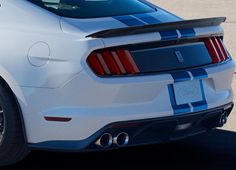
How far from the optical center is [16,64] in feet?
17.3

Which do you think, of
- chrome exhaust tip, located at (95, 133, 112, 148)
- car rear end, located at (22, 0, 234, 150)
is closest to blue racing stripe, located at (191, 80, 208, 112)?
car rear end, located at (22, 0, 234, 150)

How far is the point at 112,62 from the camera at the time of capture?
16.9ft

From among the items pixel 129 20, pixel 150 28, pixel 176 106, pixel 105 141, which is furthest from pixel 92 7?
pixel 105 141

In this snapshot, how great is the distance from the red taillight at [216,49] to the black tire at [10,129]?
145 cm

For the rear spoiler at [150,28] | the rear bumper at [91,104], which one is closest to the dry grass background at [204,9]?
the rear spoiler at [150,28]

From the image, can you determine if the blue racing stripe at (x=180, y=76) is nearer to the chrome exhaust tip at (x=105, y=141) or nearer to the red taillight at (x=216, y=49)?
the red taillight at (x=216, y=49)

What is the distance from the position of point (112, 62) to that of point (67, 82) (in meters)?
0.32

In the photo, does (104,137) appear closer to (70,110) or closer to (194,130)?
(70,110)

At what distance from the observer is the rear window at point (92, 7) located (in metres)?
5.58

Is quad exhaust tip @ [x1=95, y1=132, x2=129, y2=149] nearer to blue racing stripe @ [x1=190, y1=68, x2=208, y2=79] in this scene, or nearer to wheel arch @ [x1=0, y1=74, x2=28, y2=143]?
wheel arch @ [x1=0, y1=74, x2=28, y2=143]

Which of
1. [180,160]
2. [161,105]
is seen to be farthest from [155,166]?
[161,105]

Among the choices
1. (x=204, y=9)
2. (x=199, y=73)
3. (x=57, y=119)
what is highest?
(x=199, y=73)

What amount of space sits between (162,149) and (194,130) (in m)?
0.82

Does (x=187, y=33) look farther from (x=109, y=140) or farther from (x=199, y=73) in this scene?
(x=109, y=140)
